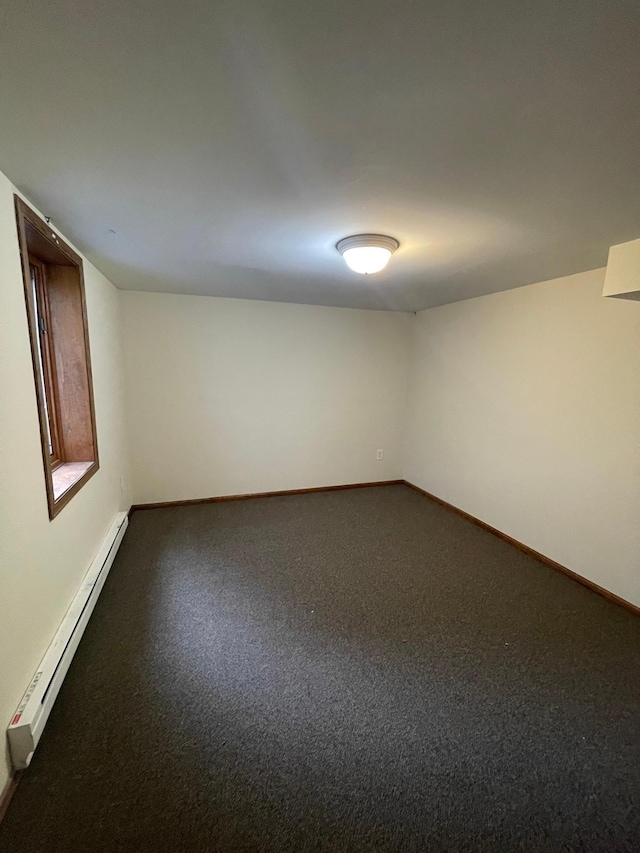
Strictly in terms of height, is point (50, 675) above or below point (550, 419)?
below

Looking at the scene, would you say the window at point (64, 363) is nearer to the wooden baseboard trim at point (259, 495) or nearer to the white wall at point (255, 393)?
the white wall at point (255, 393)

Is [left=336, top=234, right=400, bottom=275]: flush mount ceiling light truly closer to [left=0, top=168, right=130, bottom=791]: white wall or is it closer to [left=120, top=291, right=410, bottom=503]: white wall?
[left=0, top=168, right=130, bottom=791]: white wall

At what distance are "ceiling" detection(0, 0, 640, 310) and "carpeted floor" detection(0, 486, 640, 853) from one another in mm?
2191

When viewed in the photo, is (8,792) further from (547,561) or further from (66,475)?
(547,561)

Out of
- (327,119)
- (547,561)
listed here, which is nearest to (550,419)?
(547,561)

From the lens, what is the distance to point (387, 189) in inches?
57.0

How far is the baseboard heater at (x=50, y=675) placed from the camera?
4.34ft

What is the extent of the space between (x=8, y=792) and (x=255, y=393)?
317 centimetres

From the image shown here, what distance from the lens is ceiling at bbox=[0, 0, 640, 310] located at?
2.53ft

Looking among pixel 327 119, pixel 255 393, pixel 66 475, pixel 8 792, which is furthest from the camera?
pixel 255 393

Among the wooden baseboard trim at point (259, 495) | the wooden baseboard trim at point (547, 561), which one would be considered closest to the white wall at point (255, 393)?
the wooden baseboard trim at point (259, 495)

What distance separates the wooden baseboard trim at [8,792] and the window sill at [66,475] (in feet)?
3.45

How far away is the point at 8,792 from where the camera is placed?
4.20ft

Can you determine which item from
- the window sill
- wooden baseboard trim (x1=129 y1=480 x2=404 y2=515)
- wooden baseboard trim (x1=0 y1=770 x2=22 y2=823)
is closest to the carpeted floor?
wooden baseboard trim (x1=0 y1=770 x2=22 y2=823)
